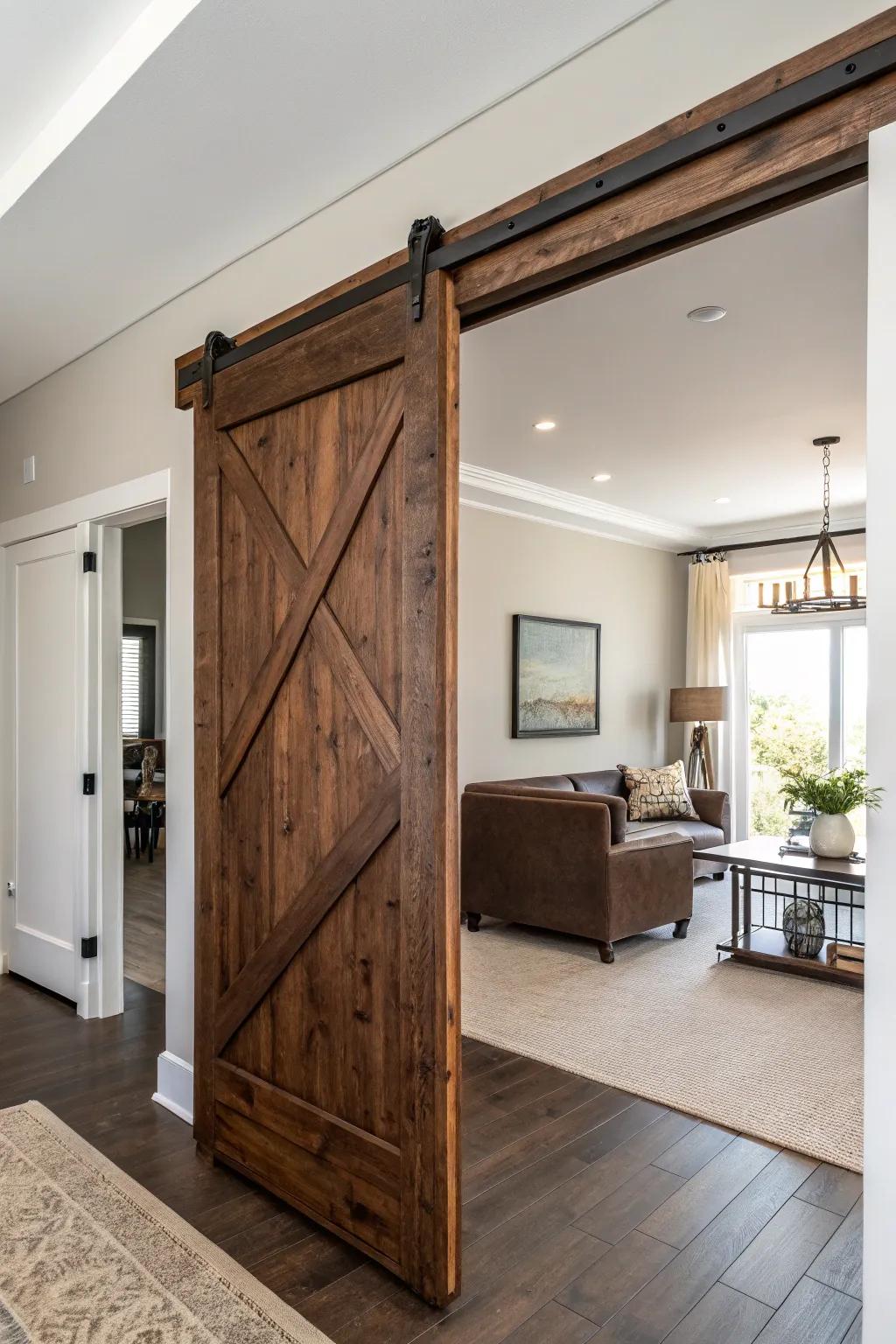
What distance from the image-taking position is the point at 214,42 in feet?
6.34

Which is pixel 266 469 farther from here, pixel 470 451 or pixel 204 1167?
pixel 470 451

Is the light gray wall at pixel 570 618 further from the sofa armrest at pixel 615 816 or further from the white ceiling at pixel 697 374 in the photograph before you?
the sofa armrest at pixel 615 816

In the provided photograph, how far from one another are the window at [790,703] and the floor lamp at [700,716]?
32cm

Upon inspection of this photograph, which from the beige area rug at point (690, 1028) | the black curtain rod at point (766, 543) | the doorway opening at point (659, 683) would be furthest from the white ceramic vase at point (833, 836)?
the black curtain rod at point (766, 543)

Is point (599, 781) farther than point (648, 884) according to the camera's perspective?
Yes

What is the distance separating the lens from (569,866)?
15.4 ft

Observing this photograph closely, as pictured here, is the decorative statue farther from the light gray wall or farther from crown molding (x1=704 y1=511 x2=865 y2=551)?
crown molding (x1=704 y1=511 x2=865 y2=551)

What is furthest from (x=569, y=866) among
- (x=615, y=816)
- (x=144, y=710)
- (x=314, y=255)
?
(x=144, y=710)

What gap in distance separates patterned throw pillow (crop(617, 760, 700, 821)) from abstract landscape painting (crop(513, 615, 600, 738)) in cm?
50

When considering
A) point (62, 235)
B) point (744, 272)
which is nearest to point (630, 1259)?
point (744, 272)

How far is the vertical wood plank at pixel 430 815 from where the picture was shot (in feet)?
6.34

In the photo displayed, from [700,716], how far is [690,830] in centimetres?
115

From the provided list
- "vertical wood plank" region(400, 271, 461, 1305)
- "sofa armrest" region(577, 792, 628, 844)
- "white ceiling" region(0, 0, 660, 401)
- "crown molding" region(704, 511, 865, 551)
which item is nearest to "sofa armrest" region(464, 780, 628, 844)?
"sofa armrest" region(577, 792, 628, 844)

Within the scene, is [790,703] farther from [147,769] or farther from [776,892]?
[147,769]
